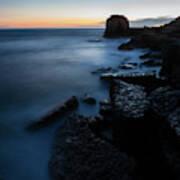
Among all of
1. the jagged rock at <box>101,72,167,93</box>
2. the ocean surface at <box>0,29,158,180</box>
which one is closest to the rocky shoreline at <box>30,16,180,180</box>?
the ocean surface at <box>0,29,158,180</box>

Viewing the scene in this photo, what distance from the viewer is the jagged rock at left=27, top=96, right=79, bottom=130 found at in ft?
12.3

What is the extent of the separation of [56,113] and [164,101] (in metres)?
2.56

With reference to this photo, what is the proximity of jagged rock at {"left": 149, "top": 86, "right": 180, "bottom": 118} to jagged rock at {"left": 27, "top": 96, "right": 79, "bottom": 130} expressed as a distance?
2.17 metres

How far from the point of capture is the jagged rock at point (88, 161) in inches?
92.0

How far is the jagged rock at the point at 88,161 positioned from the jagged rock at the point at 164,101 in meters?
1.04

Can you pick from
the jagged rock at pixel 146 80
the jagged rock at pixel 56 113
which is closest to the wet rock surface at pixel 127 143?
the jagged rock at pixel 56 113

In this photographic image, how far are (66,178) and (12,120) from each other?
8.32 feet

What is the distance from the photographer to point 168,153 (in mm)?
2369

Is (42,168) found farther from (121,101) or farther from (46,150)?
(121,101)

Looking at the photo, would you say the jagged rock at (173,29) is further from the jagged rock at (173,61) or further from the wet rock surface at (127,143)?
the wet rock surface at (127,143)

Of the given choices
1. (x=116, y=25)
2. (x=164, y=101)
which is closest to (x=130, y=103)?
(x=164, y=101)

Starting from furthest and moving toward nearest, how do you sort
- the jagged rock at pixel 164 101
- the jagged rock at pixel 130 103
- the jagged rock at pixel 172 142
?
the jagged rock at pixel 164 101
the jagged rock at pixel 130 103
the jagged rock at pixel 172 142

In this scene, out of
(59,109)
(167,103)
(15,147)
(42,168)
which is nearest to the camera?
(42,168)

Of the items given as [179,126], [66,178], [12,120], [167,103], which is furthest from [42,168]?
[167,103]
